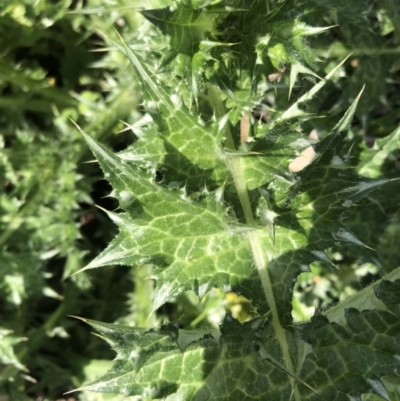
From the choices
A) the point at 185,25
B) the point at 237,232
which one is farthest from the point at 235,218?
the point at 185,25

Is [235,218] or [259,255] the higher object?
→ [235,218]

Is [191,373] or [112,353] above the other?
[191,373]

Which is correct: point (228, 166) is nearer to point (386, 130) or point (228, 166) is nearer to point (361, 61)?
point (361, 61)

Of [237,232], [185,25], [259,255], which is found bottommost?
[259,255]

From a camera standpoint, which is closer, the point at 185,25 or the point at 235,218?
the point at 185,25

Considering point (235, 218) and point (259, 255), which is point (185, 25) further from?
point (259, 255)

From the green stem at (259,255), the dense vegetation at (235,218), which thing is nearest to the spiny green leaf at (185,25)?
the dense vegetation at (235,218)

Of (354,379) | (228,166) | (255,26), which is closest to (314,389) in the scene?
(354,379)

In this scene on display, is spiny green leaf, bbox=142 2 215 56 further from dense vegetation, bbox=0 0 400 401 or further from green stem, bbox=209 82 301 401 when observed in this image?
green stem, bbox=209 82 301 401

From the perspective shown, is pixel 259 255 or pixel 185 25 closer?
pixel 185 25
